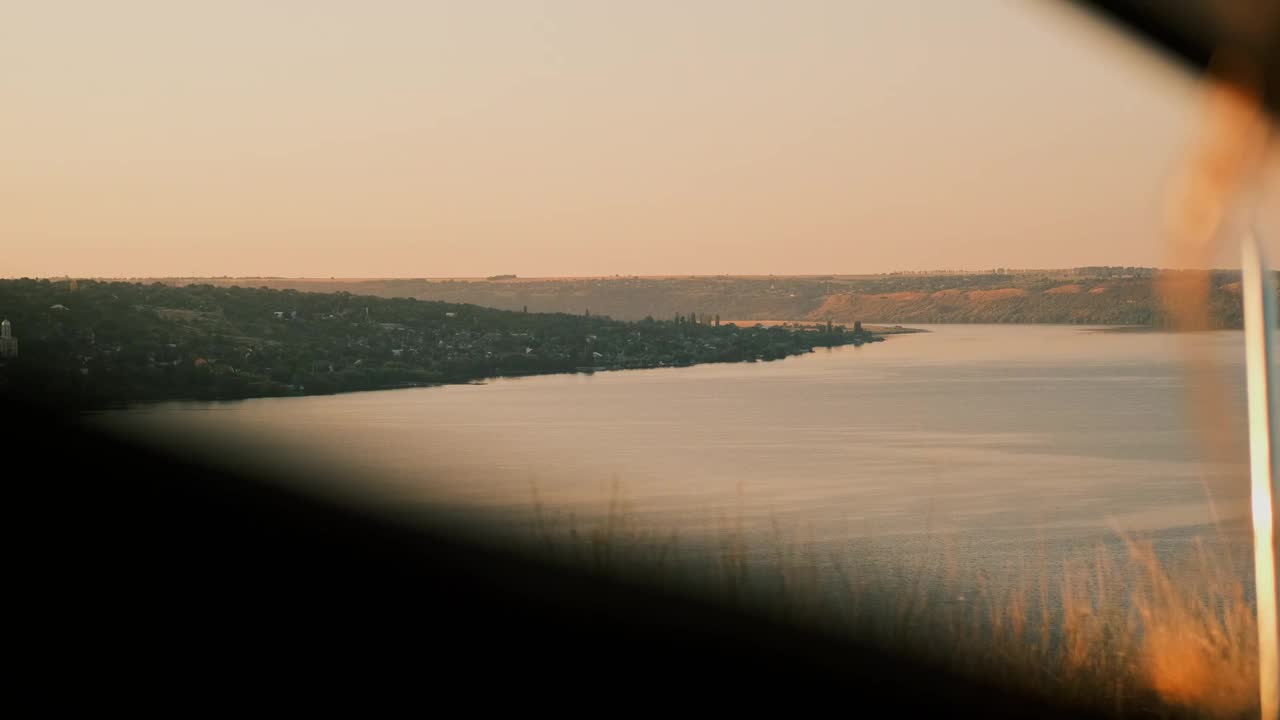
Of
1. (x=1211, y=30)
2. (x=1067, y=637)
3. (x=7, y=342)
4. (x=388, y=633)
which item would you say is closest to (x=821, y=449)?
(x=7, y=342)

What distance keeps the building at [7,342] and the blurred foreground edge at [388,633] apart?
19.2 meters

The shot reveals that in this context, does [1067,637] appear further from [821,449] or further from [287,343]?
[287,343]

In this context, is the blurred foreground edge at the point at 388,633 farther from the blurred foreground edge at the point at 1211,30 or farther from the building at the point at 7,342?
the building at the point at 7,342

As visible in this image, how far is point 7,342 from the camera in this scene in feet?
82.4

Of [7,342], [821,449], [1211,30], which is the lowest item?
[821,449]

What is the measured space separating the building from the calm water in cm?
212

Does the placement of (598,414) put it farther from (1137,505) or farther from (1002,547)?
(1002,547)

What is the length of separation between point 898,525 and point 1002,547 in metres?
1.30

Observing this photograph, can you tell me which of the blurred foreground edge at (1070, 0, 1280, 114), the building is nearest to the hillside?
the building

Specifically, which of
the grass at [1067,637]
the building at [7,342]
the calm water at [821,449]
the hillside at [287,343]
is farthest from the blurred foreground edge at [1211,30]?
the building at [7,342]

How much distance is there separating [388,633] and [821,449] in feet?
48.6

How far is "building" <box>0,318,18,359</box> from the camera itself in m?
24.2

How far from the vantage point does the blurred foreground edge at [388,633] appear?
3.73 m

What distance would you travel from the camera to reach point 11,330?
88.7 feet
